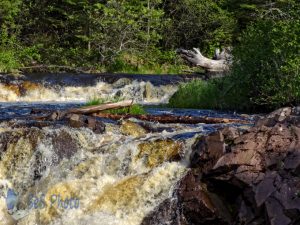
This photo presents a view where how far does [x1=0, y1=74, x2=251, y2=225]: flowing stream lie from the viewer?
8.95 meters

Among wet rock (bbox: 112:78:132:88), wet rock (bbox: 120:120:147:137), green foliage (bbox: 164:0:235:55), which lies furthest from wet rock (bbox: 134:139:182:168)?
green foliage (bbox: 164:0:235:55)

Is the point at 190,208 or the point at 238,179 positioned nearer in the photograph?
the point at 238,179

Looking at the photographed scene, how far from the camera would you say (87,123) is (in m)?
11.2

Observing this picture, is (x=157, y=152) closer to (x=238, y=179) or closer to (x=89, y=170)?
(x=89, y=170)

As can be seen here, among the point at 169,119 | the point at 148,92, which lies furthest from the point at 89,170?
the point at 148,92

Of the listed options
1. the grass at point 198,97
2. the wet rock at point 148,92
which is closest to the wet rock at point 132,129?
the grass at point 198,97

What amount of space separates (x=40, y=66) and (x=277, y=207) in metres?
20.7

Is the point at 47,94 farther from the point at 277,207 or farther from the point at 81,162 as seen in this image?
the point at 277,207

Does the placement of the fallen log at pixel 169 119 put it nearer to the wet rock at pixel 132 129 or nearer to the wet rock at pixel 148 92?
the wet rock at pixel 132 129

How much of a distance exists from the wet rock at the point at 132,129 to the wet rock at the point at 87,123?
411 millimetres

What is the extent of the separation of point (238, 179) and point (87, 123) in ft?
12.9

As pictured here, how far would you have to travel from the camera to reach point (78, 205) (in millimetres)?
9016

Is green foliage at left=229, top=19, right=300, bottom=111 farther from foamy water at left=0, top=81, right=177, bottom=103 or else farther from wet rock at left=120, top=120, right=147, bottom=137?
foamy water at left=0, top=81, right=177, bottom=103

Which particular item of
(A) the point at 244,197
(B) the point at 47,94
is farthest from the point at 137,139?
(B) the point at 47,94
